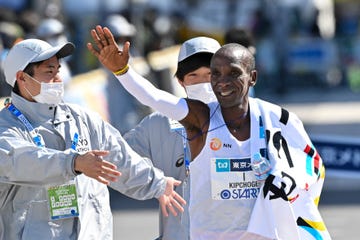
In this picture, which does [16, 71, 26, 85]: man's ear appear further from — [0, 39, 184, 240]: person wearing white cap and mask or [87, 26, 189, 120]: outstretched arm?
[87, 26, 189, 120]: outstretched arm

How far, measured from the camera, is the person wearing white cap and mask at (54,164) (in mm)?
6160

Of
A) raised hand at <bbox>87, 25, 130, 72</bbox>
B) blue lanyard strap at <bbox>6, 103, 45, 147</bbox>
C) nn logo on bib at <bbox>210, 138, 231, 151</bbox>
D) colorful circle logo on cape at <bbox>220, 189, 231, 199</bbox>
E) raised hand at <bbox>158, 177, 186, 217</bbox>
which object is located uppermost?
raised hand at <bbox>87, 25, 130, 72</bbox>

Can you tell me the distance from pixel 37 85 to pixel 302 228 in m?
1.57

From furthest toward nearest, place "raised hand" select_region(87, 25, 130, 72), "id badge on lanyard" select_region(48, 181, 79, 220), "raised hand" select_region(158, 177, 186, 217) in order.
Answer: "raised hand" select_region(158, 177, 186, 217) → "id badge on lanyard" select_region(48, 181, 79, 220) → "raised hand" select_region(87, 25, 130, 72)

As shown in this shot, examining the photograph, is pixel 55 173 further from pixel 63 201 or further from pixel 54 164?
pixel 63 201

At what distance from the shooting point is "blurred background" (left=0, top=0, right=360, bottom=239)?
15.9 m

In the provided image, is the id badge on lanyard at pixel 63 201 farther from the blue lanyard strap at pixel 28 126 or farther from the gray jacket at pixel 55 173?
the blue lanyard strap at pixel 28 126

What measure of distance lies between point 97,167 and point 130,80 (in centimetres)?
52

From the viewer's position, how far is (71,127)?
21.3 ft

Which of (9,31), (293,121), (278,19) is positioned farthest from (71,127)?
(278,19)

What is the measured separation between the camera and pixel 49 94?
21.4ft

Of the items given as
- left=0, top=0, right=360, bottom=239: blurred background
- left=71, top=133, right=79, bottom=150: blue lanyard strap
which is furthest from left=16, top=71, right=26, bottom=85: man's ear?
left=0, top=0, right=360, bottom=239: blurred background

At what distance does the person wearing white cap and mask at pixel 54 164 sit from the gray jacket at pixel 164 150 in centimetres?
32

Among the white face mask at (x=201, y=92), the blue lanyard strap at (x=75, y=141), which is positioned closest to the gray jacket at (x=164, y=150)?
the white face mask at (x=201, y=92)
